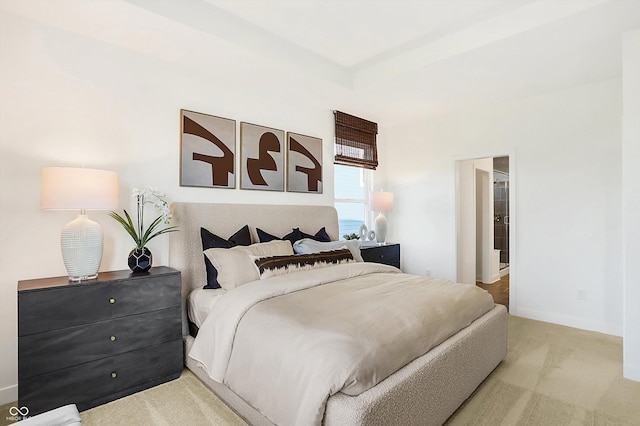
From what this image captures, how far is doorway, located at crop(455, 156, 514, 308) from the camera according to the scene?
15.5ft

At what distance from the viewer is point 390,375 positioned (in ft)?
5.08

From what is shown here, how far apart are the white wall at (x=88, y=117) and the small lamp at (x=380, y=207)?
182 centimetres

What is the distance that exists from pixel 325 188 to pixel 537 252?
2604 mm

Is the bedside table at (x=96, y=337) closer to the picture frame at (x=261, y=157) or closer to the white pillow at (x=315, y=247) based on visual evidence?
the white pillow at (x=315, y=247)

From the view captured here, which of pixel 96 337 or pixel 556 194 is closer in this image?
pixel 96 337

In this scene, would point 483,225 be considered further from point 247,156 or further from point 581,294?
point 247,156

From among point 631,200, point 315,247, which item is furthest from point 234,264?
point 631,200

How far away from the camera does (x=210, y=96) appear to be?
321cm

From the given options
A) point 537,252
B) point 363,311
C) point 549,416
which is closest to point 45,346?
point 363,311

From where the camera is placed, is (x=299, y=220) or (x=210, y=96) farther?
(x=299, y=220)

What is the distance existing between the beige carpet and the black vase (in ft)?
2.79

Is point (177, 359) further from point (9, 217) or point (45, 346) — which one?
point (9, 217)

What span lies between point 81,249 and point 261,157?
1886 millimetres

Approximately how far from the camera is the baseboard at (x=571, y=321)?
3.34 metres
